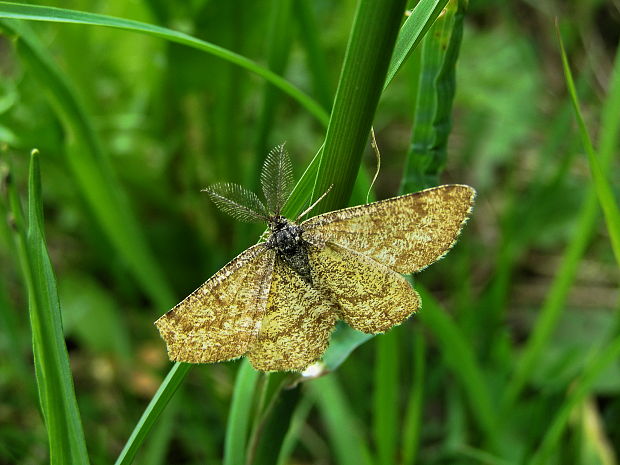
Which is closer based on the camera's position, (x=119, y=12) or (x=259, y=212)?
(x=259, y=212)

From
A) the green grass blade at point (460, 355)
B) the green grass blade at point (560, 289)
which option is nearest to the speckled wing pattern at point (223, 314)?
the green grass blade at point (460, 355)

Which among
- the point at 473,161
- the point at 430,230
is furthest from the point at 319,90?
the point at 473,161

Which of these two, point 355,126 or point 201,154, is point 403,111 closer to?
point 201,154

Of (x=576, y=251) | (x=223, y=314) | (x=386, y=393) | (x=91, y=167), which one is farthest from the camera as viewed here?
(x=91, y=167)

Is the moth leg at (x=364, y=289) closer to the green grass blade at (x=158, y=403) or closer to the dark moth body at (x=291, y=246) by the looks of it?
the dark moth body at (x=291, y=246)

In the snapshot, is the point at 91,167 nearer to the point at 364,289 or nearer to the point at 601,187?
the point at 364,289

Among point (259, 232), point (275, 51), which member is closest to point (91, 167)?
point (259, 232)
